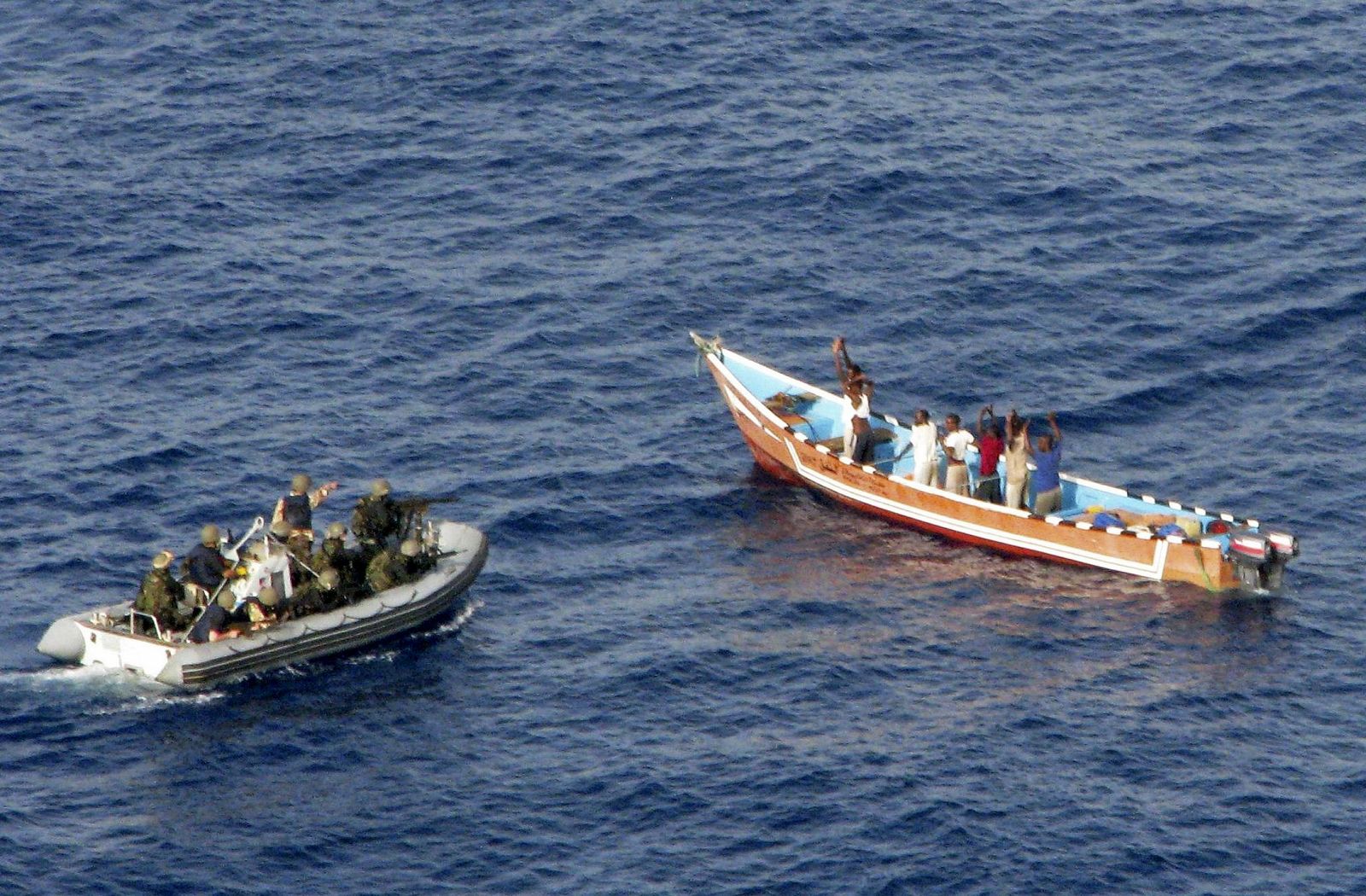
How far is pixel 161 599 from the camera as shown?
150 feet

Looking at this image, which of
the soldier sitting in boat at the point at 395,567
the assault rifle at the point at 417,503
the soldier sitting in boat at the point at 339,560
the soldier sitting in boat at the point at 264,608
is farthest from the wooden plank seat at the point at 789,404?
the soldier sitting in boat at the point at 264,608

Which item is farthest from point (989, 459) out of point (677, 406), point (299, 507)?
point (299, 507)

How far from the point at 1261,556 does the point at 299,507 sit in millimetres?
19858

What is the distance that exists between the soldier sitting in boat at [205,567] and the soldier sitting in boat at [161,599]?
35cm

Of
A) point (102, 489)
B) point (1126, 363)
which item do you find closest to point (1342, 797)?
point (1126, 363)

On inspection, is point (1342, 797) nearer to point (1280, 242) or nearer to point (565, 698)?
point (565, 698)

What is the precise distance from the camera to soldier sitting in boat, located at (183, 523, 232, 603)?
1817 inches

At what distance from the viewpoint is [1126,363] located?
56.6 m

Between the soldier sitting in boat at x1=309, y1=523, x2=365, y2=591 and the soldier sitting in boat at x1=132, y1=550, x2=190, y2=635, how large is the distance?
2886 mm

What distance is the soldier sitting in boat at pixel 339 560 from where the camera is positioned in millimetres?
47250

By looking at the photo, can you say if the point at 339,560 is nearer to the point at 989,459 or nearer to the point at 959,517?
the point at 959,517

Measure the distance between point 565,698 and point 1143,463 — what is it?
52.0 ft

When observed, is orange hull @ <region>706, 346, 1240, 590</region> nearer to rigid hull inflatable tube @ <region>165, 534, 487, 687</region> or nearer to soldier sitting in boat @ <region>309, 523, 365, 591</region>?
rigid hull inflatable tube @ <region>165, 534, 487, 687</region>

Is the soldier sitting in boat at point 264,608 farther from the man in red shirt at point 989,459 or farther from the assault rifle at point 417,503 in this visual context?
the man in red shirt at point 989,459
